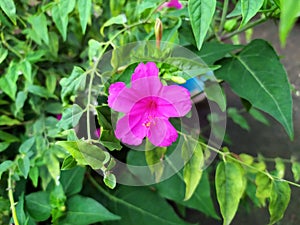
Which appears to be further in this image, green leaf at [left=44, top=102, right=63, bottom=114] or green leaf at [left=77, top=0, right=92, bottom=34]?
green leaf at [left=44, top=102, right=63, bottom=114]

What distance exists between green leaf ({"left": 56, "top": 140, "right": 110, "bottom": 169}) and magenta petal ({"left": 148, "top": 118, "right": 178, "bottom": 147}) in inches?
2.0

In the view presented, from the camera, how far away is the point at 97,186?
0.74 metres

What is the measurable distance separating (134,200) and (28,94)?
0.85ft

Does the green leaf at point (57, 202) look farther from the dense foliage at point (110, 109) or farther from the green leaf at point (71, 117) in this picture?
the green leaf at point (71, 117)

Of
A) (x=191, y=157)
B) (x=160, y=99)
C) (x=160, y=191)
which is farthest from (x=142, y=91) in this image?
(x=160, y=191)

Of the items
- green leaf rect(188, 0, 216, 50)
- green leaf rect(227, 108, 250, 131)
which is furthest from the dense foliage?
green leaf rect(227, 108, 250, 131)

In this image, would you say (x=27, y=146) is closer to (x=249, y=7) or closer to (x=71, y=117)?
(x=71, y=117)

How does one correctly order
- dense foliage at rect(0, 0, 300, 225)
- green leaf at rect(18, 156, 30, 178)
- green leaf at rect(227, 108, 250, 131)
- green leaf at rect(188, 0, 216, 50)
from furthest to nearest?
green leaf at rect(227, 108, 250, 131) → green leaf at rect(18, 156, 30, 178) → dense foliage at rect(0, 0, 300, 225) → green leaf at rect(188, 0, 216, 50)

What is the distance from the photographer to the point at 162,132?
1.37ft

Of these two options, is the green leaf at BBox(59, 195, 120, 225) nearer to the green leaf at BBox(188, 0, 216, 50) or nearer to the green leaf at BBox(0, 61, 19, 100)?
the green leaf at BBox(0, 61, 19, 100)

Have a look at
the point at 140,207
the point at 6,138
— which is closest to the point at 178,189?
the point at 140,207

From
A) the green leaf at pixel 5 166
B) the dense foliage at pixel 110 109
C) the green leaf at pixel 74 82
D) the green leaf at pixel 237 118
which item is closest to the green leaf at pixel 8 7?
the dense foliage at pixel 110 109

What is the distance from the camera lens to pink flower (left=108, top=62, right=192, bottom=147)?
15.8 inches

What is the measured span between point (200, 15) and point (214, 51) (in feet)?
0.83
